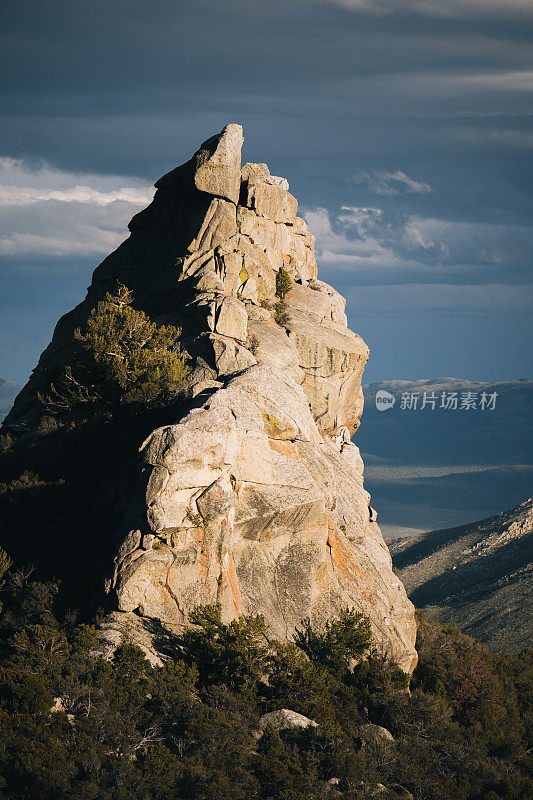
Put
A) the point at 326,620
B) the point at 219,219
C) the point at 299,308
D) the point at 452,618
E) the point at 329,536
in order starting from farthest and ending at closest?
the point at 452,618
the point at 299,308
the point at 219,219
the point at 329,536
the point at 326,620

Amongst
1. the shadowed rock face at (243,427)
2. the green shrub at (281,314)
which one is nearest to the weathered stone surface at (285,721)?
the shadowed rock face at (243,427)

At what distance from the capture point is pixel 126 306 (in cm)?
5603

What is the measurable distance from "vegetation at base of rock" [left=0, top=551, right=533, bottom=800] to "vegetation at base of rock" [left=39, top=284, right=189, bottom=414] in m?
14.9

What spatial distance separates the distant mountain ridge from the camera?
134 m

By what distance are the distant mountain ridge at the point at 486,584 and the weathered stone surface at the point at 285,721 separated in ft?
315

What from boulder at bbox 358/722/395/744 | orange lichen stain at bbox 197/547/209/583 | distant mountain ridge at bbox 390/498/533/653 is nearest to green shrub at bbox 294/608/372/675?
boulder at bbox 358/722/395/744

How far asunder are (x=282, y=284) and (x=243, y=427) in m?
26.7

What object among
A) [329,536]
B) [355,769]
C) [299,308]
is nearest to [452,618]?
[299,308]

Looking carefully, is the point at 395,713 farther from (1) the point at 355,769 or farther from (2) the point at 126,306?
(2) the point at 126,306

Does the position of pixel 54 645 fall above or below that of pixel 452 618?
above

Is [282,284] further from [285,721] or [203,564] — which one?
[285,721]

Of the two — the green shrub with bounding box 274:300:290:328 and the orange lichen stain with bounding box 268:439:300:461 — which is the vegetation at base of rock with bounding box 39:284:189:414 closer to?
the orange lichen stain with bounding box 268:439:300:461

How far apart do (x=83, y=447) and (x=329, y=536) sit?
17255 mm

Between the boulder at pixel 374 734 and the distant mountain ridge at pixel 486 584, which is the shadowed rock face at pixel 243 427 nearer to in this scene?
the boulder at pixel 374 734
